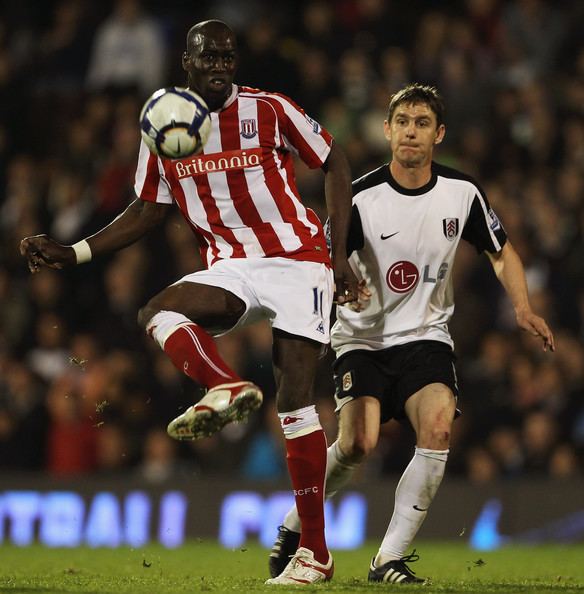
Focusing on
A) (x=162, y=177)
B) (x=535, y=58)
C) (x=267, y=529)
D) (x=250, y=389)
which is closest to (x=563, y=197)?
(x=535, y=58)

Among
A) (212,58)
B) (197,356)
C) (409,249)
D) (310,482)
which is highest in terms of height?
(212,58)

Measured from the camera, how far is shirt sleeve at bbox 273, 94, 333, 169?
6.02m

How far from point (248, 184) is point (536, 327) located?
59.4 inches

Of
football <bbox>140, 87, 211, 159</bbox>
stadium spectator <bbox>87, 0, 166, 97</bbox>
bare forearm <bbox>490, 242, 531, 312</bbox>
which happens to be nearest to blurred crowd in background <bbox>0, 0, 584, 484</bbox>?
stadium spectator <bbox>87, 0, 166, 97</bbox>

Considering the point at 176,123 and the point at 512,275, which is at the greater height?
the point at 176,123

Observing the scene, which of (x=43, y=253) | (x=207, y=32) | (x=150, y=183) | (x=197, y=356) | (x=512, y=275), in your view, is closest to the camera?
(x=197, y=356)

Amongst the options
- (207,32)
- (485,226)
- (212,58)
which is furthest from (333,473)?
(207,32)

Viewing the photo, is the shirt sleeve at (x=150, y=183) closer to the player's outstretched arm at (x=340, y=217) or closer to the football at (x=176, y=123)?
the football at (x=176, y=123)

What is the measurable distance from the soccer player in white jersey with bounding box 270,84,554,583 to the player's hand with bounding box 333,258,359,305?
372 mm

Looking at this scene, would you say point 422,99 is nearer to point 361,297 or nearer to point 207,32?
point 361,297

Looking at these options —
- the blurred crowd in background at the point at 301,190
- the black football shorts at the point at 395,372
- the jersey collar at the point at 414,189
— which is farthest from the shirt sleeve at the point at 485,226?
the blurred crowd in background at the point at 301,190

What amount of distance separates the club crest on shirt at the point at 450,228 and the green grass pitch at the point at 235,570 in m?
1.63

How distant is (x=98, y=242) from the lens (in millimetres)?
6164

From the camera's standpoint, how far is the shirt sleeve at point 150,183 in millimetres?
6102
